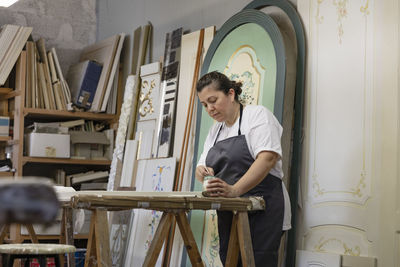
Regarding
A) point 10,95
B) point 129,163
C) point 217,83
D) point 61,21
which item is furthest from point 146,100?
point 217,83

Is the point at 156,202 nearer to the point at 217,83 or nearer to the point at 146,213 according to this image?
the point at 217,83

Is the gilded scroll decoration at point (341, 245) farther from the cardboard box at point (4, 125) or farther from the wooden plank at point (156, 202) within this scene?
the cardboard box at point (4, 125)

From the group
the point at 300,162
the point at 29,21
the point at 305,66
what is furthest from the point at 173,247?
the point at 29,21

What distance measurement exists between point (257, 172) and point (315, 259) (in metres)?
0.82

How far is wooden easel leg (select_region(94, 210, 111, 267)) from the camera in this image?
8.46 feet

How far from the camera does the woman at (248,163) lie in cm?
265

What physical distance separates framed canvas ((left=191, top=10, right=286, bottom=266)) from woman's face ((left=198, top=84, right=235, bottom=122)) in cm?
53

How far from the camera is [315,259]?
123 inches

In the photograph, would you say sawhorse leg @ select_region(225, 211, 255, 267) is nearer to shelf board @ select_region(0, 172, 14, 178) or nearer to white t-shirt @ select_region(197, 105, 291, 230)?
white t-shirt @ select_region(197, 105, 291, 230)

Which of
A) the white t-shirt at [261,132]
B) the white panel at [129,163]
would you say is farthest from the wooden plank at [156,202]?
the white panel at [129,163]

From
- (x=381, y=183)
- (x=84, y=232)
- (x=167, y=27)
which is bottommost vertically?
(x=84, y=232)

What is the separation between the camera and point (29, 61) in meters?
5.58

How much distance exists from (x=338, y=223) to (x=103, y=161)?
10.8 feet

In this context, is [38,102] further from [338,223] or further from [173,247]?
[338,223]
